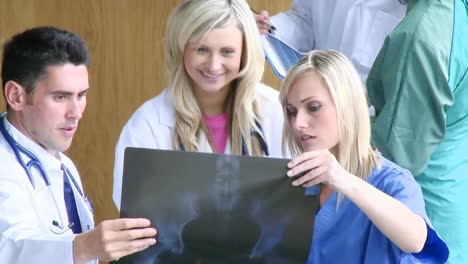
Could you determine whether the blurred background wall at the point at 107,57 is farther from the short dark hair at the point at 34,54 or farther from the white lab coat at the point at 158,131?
the short dark hair at the point at 34,54

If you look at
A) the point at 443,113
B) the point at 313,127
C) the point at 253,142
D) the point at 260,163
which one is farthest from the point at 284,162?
the point at 443,113

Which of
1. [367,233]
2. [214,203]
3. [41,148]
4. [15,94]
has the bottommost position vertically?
[367,233]

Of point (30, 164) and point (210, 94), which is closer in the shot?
point (30, 164)

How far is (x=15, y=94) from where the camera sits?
1.69 meters

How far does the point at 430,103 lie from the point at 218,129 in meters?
0.57

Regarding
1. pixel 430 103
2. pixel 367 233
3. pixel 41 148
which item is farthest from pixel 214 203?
pixel 430 103

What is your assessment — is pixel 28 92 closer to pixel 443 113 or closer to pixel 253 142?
pixel 253 142

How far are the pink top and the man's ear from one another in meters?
0.50

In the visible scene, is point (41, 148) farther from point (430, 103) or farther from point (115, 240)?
point (430, 103)

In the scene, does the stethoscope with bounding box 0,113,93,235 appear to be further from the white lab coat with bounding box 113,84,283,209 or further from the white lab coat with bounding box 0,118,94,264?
the white lab coat with bounding box 113,84,283,209

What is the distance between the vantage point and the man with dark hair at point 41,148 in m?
1.55

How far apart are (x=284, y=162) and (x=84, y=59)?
1.74 ft

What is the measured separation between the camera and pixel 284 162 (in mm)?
1524

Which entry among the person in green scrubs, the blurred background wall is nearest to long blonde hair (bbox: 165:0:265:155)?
the person in green scrubs
